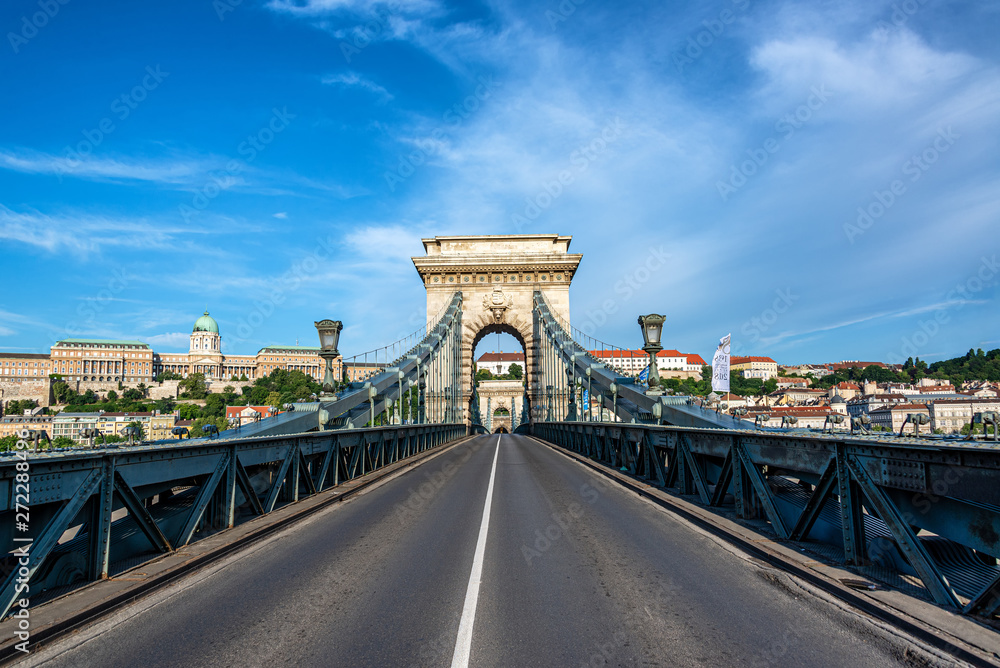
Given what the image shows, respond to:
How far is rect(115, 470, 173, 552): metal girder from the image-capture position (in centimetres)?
564

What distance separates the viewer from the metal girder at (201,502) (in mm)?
6836

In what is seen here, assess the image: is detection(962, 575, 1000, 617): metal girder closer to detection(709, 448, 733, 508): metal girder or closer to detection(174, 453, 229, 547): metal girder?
detection(709, 448, 733, 508): metal girder

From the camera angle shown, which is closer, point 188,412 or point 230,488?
point 230,488

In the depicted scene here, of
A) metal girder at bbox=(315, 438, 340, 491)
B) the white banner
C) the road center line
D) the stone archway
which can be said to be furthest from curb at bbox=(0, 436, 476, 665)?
the stone archway

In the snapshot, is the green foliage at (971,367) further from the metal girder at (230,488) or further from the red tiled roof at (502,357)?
the metal girder at (230,488)

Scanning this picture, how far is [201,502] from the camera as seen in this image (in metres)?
7.11

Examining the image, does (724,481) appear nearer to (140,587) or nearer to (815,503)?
(815,503)

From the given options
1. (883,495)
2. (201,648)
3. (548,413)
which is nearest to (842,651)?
(883,495)

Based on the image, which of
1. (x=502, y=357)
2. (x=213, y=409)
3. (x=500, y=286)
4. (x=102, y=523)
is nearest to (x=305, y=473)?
(x=102, y=523)

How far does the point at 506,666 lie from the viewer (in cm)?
389

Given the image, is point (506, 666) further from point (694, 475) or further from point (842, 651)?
point (694, 475)

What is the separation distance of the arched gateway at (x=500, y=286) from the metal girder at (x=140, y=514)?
4519cm

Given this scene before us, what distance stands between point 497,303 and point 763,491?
4488cm

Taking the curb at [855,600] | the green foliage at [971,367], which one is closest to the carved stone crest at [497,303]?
the curb at [855,600]
